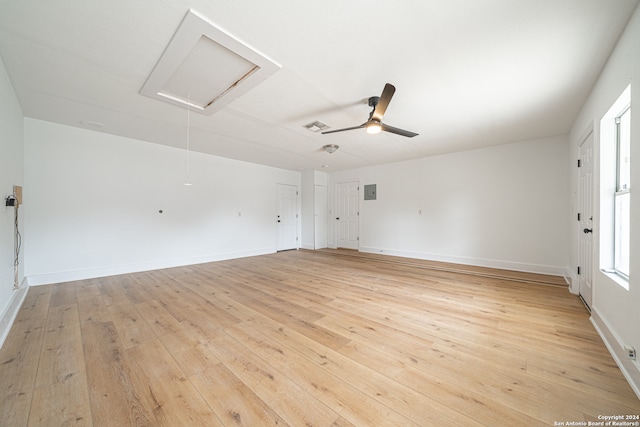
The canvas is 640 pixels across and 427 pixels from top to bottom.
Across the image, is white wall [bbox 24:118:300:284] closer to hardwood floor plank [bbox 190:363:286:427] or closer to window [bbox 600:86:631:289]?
hardwood floor plank [bbox 190:363:286:427]

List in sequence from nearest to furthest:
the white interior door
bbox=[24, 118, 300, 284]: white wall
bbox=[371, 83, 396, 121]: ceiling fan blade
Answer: bbox=[371, 83, 396, 121]: ceiling fan blade, bbox=[24, 118, 300, 284]: white wall, the white interior door

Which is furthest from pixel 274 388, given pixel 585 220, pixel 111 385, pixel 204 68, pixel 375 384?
pixel 585 220

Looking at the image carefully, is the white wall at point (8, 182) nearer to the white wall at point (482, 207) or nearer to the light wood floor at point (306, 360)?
the light wood floor at point (306, 360)

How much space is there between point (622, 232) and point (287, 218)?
21.6ft

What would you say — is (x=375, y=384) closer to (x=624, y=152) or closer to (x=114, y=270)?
(x=624, y=152)

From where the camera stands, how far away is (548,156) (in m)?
4.32

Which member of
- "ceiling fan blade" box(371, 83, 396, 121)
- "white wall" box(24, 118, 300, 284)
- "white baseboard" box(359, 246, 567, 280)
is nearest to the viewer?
"ceiling fan blade" box(371, 83, 396, 121)

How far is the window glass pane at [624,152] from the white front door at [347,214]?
17.2 ft

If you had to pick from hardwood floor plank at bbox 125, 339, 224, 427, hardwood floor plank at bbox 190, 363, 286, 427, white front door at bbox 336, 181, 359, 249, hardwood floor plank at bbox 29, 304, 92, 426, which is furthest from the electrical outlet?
white front door at bbox 336, 181, 359, 249

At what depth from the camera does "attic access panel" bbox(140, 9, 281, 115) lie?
189 centimetres

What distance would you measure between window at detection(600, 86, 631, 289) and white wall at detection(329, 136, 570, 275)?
93.5 inches

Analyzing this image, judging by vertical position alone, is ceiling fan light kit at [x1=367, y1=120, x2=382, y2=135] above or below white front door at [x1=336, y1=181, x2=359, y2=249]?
above

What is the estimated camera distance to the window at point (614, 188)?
218 centimetres

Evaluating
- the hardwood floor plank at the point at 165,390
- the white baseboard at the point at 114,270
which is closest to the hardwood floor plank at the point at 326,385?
the hardwood floor plank at the point at 165,390
